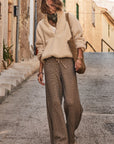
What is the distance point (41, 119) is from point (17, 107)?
1.18 meters

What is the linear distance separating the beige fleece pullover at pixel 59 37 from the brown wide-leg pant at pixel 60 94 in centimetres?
7

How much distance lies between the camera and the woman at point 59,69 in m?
3.96

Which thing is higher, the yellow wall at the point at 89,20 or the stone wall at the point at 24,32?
the stone wall at the point at 24,32

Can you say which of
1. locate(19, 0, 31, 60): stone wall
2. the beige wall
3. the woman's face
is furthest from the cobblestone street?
the beige wall

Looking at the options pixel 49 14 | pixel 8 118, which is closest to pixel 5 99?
pixel 8 118

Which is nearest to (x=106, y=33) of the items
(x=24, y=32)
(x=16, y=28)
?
(x=24, y=32)

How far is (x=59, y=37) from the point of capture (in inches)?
158

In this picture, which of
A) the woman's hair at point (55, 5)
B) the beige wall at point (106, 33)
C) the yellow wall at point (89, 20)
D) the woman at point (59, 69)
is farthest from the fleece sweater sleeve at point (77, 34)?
the beige wall at point (106, 33)

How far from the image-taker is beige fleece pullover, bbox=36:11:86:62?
13.1 ft

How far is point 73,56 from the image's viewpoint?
13.1 feet

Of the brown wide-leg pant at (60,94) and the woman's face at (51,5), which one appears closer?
the brown wide-leg pant at (60,94)

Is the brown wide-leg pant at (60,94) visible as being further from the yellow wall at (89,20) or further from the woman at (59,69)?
the yellow wall at (89,20)

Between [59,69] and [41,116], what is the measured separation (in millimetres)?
2254

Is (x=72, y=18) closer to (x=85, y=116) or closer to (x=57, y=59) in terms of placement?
(x=57, y=59)
